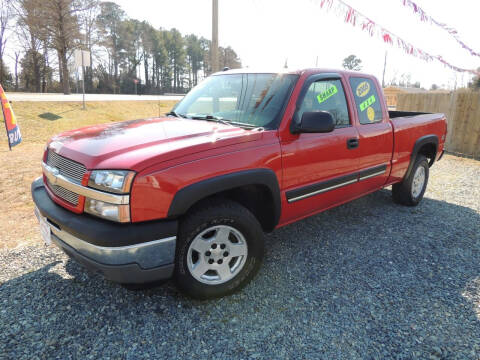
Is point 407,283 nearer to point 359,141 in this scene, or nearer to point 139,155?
point 359,141

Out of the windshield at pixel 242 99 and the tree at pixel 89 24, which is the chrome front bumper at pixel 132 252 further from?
the tree at pixel 89 24

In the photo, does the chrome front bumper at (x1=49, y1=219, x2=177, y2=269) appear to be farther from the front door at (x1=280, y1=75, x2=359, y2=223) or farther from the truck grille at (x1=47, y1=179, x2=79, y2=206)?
the front door at (x1=280, y1=75, x2=359, y2=223)

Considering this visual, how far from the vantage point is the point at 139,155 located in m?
2.19

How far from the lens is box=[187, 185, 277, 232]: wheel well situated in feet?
9.15

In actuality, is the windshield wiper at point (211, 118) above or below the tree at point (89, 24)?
below

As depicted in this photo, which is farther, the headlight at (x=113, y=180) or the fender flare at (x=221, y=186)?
the fender flare at (x=221, y=186)

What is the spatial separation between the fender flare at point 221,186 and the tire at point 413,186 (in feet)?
9.20

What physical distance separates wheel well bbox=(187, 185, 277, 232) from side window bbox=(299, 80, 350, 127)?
2.68ft

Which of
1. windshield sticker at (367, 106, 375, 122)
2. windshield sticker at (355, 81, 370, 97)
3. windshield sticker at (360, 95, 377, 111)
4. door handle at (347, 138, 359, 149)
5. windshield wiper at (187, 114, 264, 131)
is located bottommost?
door handle at (347, 138, 359, 149)

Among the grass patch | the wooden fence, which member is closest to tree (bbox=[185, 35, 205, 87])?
the grass patch

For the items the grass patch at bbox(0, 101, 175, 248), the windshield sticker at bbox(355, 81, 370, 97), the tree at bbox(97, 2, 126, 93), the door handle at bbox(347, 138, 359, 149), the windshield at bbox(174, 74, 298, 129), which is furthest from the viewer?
the tree at bbox(97, 2, 126, 93)

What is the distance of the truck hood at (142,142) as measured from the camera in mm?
2176

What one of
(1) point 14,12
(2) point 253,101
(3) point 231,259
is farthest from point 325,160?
(1) point 14,12

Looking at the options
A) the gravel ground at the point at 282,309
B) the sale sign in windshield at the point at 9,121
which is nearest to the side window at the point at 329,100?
the gravel ground at the point at 282,309
